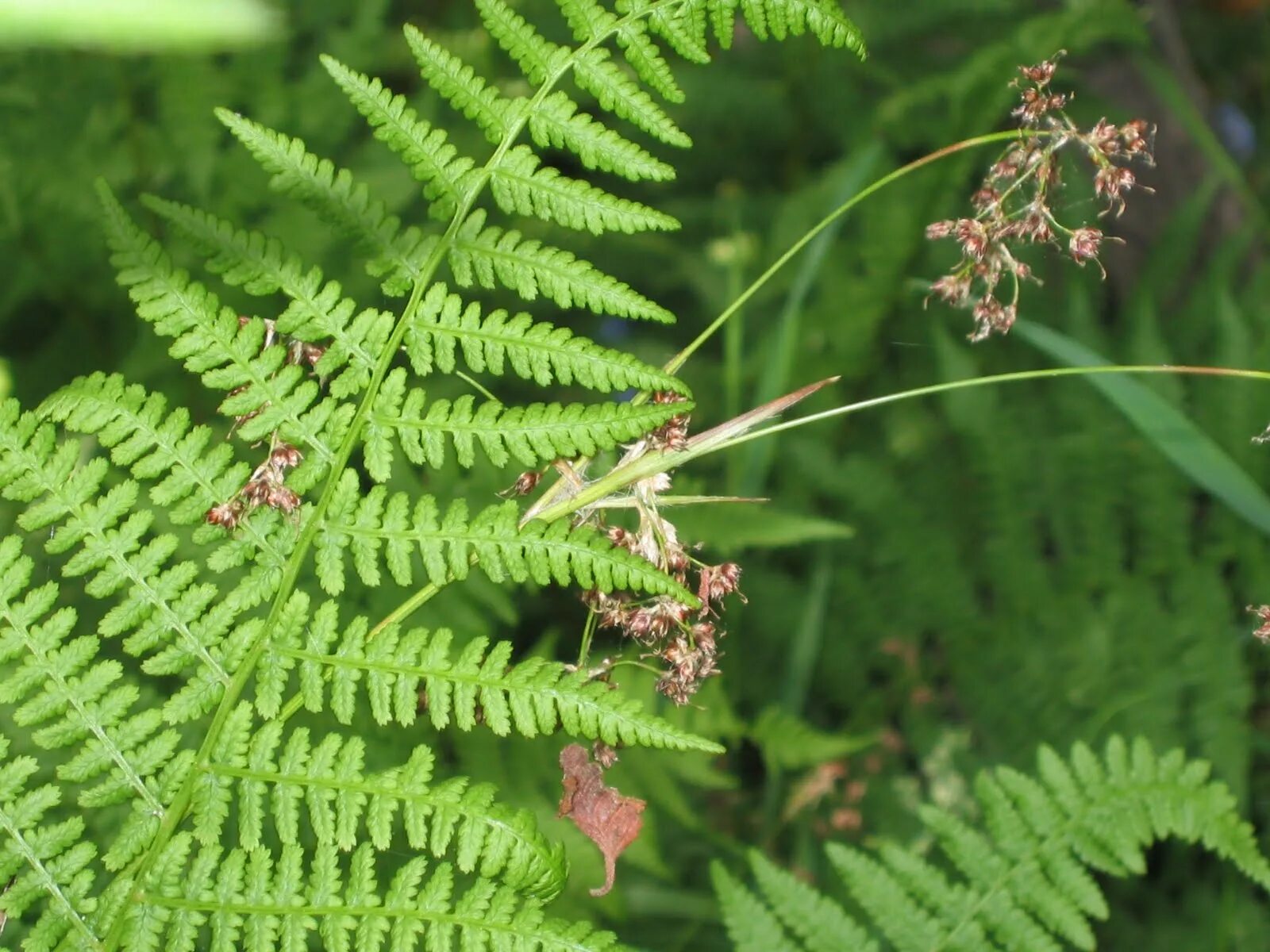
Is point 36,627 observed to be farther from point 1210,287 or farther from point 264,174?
point 1210,287

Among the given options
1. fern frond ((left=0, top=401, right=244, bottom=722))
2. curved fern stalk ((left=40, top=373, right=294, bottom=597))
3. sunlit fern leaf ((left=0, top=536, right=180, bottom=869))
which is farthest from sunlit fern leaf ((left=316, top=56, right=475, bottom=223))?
sunlit fern leaf ((left=0, top=536, right=180, bottom=869))

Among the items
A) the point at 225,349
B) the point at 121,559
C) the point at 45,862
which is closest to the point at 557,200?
the point at 225,349

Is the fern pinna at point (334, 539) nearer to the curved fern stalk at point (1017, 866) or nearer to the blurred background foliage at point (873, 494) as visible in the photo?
the curved fern stalk at point (1017, 866)

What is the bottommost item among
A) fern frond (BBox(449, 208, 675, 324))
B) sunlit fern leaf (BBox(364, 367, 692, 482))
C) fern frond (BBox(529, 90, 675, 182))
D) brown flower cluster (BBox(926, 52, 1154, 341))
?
sunlit fern leaf (BBox(364, 367, 692, 482))

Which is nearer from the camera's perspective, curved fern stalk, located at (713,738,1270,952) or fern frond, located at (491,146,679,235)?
fern frond, located at (491,146,679,235)

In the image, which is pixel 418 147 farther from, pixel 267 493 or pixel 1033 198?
pixel 1033 198

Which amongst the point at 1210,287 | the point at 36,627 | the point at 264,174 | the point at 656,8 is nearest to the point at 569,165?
the point at 264,174

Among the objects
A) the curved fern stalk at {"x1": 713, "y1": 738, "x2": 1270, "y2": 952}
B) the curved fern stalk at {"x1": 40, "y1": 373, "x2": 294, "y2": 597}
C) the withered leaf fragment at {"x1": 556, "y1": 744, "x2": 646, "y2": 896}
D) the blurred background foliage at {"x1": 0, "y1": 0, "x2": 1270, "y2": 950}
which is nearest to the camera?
the curved fern stalk at {"x1": 40, "y1": 373, "x2": 294, "y2": 597}

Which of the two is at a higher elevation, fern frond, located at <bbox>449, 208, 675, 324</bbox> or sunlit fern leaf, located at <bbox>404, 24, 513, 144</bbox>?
sunlit fern leaf, located at <bbox>404, 24, 513, 144</bbox>

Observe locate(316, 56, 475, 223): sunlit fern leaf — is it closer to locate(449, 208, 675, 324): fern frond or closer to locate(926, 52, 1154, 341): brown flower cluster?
locate(449, 208, 675, 324): fern frond
